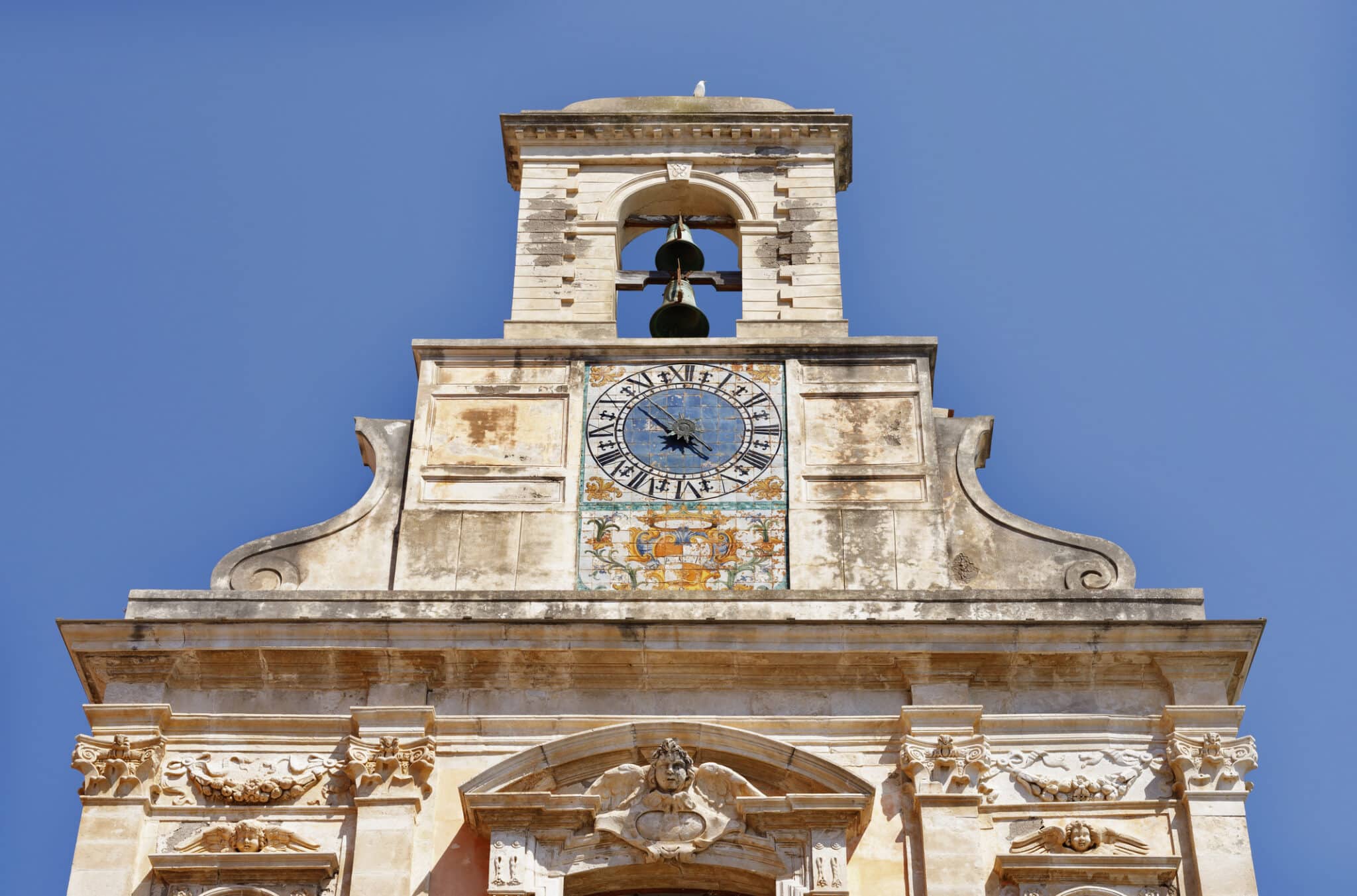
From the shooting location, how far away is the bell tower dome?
22562 mm

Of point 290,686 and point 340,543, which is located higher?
point 340,543

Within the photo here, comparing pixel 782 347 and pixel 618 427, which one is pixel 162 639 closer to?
pixel 618 427

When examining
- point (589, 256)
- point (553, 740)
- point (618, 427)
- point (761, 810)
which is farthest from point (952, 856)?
point (589, 256)

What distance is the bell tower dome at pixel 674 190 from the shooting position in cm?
2256

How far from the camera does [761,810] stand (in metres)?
18.2

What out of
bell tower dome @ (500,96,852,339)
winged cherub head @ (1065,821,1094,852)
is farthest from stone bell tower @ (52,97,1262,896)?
bell tower dome @ (500,96,852,339)

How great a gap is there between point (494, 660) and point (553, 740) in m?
0.76

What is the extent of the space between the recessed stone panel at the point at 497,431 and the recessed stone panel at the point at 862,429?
199 cm

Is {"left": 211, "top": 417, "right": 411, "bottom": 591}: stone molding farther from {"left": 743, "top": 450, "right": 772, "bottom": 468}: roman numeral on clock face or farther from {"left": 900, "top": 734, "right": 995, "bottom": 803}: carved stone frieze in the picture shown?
{"left": 900, "top": 734, "right": 995, "bottom": 803}: carved stone frieze

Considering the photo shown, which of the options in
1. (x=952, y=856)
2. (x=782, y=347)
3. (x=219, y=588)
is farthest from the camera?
(x=782, y=347)

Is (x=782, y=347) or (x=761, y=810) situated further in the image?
(x=782, y=347)

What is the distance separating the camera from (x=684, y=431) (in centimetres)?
2097

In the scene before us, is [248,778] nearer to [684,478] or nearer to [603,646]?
[603,646]

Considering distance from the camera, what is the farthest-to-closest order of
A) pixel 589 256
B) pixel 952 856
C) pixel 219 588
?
pixel 589 256, pixel 219 588, pixel 952 856
